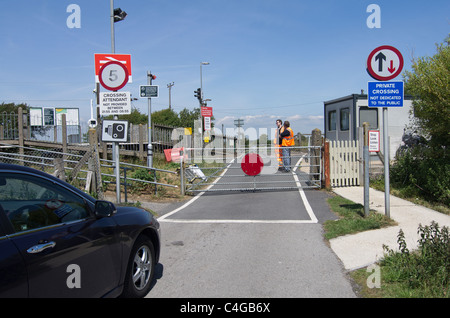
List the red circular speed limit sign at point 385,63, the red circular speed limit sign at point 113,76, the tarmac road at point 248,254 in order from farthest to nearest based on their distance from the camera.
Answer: the red circular speed limit sign at point 113,76 < the red circular speed limit sign at point 385,63 < the tarmac road at point 248,254

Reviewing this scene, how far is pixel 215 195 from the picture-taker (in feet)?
41.5

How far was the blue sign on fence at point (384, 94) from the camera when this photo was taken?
25.3ft

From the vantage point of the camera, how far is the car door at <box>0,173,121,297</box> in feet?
9.27

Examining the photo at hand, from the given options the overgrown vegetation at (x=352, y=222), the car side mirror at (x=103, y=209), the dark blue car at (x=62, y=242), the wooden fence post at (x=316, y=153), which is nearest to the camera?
the dark blue car at (x=62, y=242)

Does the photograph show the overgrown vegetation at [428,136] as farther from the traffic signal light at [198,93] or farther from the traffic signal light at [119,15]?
the traffic signal light at [198,93]

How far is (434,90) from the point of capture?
9.72 metres

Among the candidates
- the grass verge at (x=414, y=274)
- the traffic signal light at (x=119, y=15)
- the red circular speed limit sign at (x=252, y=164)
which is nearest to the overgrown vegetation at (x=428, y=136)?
the red circular speed limit sign at (x=252, y=164)

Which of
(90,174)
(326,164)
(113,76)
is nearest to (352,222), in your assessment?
(326,164)

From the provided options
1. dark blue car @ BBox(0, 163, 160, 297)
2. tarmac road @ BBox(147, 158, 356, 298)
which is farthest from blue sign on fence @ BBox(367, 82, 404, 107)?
dark blue car @ BBox(0, 163, 160, 297)

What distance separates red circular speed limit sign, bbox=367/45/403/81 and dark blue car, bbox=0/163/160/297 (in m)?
5.79

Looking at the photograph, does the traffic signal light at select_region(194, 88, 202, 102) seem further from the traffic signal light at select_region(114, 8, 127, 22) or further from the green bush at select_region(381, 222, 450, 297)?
the green bush at select_region(381, 222, 450, 297)

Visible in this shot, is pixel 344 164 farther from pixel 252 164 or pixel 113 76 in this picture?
pixel 113 76

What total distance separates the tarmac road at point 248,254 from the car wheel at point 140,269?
19 cm

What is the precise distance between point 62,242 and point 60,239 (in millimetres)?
29
